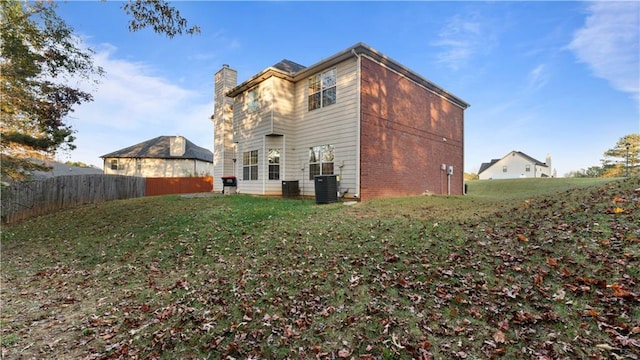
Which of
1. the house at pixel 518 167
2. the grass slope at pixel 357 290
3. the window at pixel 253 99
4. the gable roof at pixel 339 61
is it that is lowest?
the grass slope at pixel 357 290

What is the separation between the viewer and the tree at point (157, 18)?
6.05 meters

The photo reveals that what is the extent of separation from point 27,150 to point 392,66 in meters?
15.0

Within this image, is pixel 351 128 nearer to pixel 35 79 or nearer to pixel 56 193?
pixel 35 79

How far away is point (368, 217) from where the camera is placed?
24.3ft

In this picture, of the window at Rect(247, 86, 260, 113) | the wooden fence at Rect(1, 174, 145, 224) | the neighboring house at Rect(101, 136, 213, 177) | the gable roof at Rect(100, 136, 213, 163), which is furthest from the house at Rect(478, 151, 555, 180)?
the wooden fence at Rect(1, 174, 145, 224)

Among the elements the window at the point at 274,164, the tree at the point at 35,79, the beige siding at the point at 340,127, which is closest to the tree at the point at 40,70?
the tree at the point at 35,79

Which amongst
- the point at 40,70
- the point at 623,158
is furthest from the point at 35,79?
the point at 623,158

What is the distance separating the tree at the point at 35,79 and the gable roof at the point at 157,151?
60.1ft

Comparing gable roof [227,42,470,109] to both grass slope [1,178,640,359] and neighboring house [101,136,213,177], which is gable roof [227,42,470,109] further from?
neighboring house [101,136,213,177]

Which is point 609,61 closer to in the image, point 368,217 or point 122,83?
point 368,217

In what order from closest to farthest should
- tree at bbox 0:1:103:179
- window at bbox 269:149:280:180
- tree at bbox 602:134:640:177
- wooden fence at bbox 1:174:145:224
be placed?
tree at bbox 0:1:103:179
wooden fence at bbox 1:174:145:224
window at bbox 269:149:280:180
tree at bbox 602:134:640:177

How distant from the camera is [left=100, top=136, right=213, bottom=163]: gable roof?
28.4m

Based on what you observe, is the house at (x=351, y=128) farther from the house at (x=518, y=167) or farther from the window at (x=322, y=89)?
the house at (x=518, y=167)

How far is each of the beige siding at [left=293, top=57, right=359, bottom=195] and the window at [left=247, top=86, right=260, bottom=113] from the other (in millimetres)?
2830
